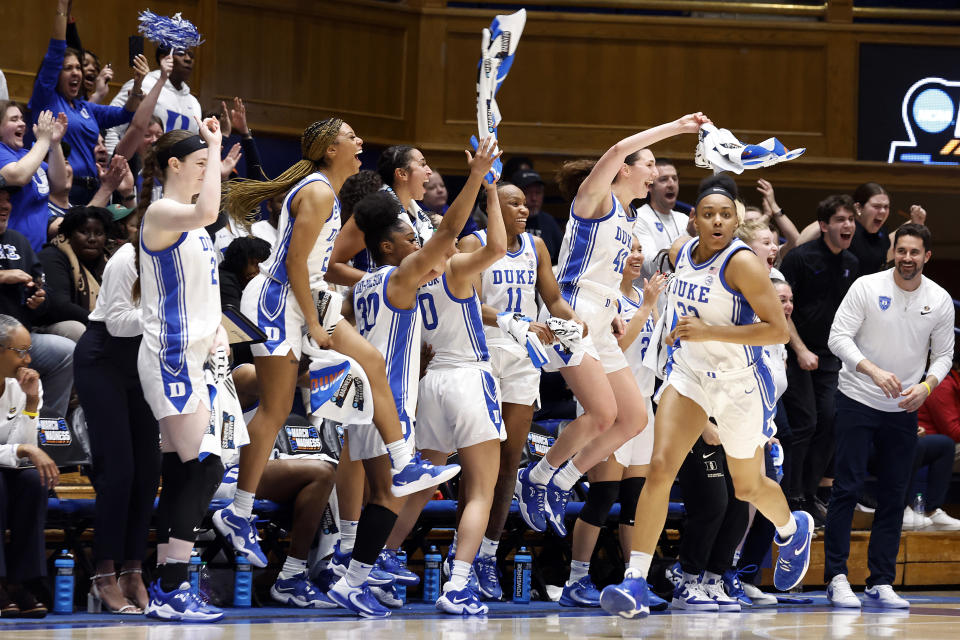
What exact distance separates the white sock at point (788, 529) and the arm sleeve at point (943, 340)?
162 cm

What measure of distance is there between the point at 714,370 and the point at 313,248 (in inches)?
71.3

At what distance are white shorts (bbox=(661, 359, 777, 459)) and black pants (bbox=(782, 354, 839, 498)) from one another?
2.03 meters

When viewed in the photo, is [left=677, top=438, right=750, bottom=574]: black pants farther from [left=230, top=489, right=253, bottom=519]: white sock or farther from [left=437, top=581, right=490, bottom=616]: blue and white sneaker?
[left=230, top=489, right=253, bottom=519]: white sock

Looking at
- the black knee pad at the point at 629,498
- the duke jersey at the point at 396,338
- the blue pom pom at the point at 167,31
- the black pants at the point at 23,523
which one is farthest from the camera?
the blue pom pom at the point at 167,31

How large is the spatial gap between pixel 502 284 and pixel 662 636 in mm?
1956

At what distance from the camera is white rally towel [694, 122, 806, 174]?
5773 mm

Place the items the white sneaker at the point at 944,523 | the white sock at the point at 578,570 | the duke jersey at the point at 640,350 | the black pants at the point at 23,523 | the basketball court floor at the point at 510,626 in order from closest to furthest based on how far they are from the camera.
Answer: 1. the basketball court floor at the point at 510,626
2. the black pants at the point at 23,523
3. the white sock at the point at 578,570
4. the duke jersey at the point at 640,350
5. the white sneaker at the point at 944,523

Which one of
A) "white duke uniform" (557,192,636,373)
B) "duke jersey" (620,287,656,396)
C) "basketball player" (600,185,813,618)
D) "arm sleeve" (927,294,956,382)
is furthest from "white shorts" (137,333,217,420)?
"arm sleeve" (927,294,956,382)

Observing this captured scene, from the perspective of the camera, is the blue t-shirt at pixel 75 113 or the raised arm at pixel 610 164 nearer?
the raised arm at pixel 610 164

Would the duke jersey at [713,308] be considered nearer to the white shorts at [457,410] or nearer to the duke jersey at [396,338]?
the white shorts at [457,410]

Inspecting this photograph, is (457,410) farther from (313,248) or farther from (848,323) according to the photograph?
(848,323)

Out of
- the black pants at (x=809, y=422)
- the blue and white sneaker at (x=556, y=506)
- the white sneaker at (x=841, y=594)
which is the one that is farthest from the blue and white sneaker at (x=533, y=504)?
the black pants at (x=809, y=422)

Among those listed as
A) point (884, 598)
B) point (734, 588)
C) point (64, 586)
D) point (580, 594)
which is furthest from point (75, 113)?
point (884, 598)

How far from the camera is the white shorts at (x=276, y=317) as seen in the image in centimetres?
550
